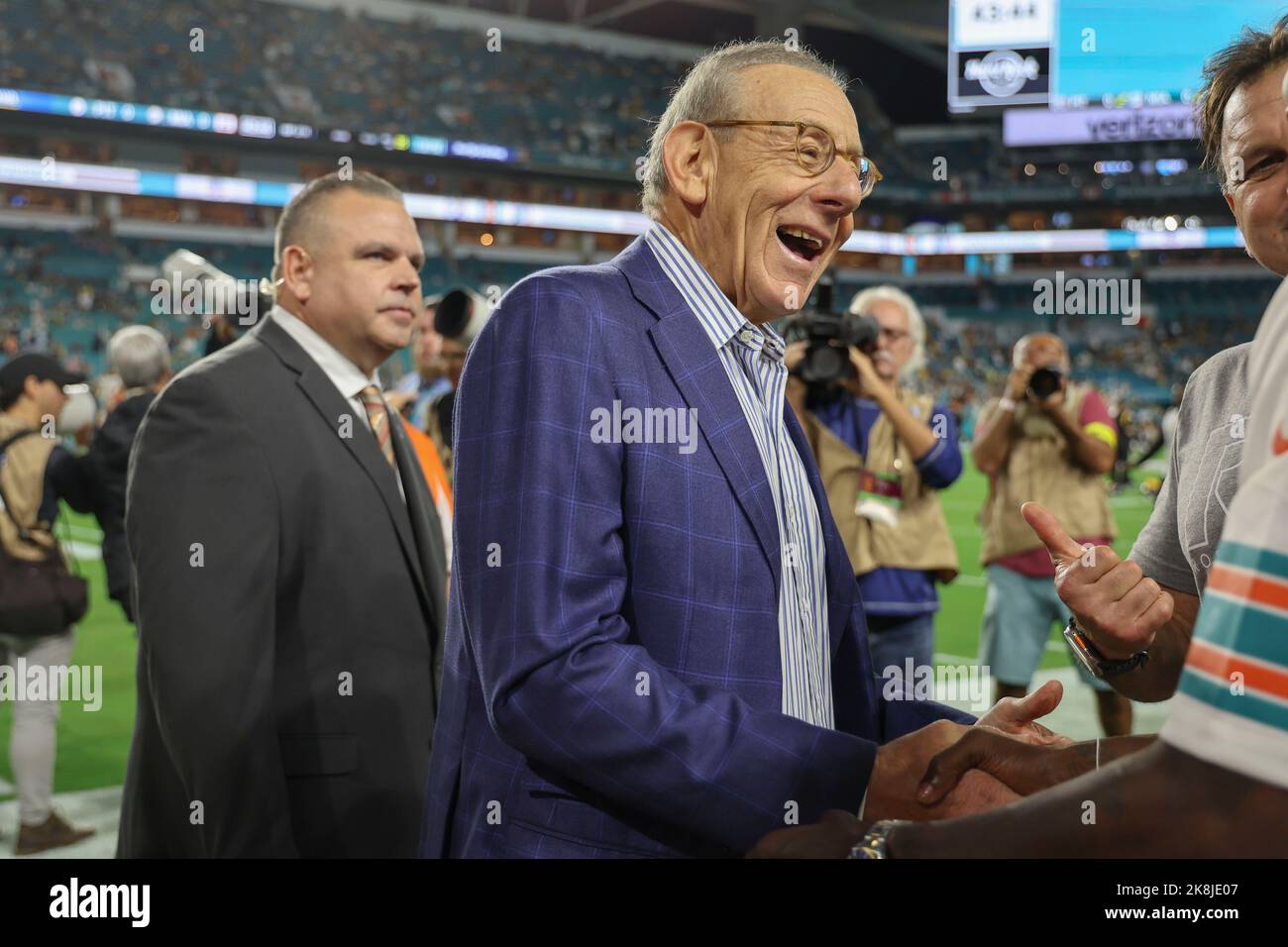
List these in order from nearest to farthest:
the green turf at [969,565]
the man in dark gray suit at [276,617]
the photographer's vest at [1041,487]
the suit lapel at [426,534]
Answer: the man in dark gray suit at [276,617] → the suit lapel at [426,534] → the photographer's vest at [1041,487] → the green turf at [969,565]

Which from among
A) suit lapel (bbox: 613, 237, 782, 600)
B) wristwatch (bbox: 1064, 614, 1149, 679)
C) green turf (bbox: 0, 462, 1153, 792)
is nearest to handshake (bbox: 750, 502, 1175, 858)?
suit lapel (bbox: 613, 237, 782, 600)

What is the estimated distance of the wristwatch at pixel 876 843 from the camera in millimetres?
1156

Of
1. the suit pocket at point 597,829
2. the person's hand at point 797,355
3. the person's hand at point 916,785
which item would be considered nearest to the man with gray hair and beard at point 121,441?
the person's hand at point 797,355

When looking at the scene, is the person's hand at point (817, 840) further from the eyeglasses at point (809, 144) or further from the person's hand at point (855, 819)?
the eyeglasses at point (809, 144)

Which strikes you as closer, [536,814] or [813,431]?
[536,814]

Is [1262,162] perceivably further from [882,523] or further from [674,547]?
[882,523]

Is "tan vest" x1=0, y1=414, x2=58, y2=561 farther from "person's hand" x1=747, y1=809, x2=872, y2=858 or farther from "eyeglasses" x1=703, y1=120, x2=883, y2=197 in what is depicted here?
"person's hand" x1=747, y1=809, x2=872, y2=858

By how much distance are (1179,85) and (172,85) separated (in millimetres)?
27499

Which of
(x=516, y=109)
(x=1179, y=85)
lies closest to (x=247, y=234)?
(x=516, y=109)

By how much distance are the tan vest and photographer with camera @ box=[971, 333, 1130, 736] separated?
4.47m

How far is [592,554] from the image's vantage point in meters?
1.50

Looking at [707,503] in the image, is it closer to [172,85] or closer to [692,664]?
[692,664]

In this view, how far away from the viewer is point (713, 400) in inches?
66.4

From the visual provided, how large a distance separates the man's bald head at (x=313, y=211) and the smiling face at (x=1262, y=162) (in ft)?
6.89
